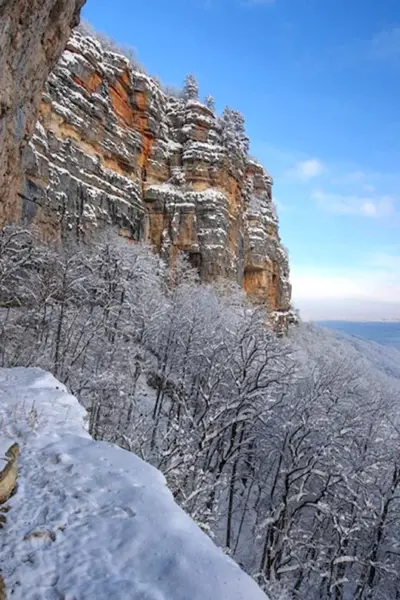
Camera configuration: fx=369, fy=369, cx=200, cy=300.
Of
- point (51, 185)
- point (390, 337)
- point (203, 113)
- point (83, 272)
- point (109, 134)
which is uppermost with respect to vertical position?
Result: point (203, 113)

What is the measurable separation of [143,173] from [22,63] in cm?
3922

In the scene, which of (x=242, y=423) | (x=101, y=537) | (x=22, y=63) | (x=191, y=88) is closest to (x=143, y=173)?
(x=191, y=88)

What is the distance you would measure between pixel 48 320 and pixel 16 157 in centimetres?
1356

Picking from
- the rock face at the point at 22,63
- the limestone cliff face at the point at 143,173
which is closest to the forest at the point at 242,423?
the rock face at the point at 22,63

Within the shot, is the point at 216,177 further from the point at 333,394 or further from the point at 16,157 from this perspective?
the point at 16,157

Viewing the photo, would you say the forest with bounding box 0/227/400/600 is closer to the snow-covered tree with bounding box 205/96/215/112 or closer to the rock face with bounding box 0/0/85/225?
the rock face with bounding box 0/0/85/225

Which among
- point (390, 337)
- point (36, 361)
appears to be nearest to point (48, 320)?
point (36, 361)

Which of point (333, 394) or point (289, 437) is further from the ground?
point (333, 394)

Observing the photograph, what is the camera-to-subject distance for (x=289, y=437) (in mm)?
17234

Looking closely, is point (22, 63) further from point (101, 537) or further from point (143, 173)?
point (143, 173)

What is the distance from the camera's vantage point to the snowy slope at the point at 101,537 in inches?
117

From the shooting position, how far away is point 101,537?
3.51m

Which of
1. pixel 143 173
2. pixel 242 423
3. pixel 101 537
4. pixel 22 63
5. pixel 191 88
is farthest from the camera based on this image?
pixel 191 88

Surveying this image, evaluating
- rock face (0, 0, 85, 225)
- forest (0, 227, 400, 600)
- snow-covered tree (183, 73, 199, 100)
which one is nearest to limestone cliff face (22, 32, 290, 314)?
snow-covered tree (183, 73, 199, 100)
